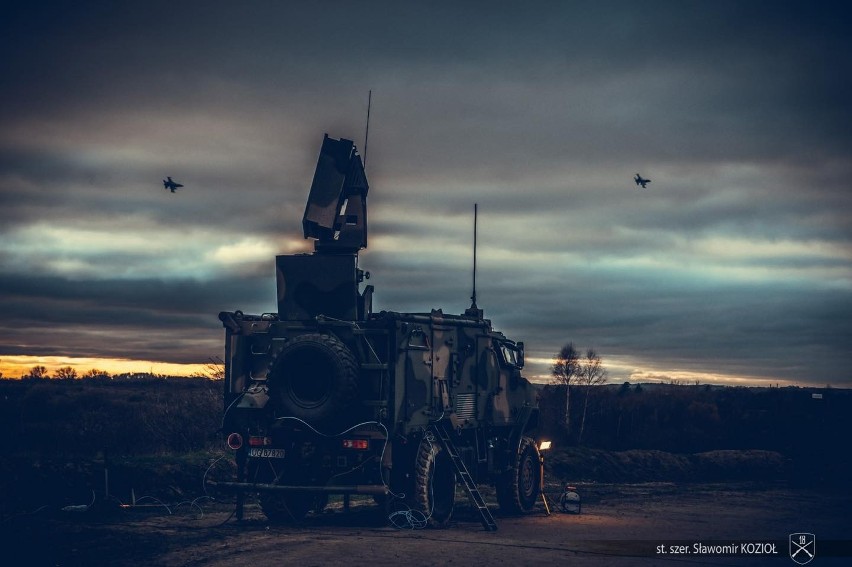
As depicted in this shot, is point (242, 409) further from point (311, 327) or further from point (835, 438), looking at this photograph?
point (835, 438)

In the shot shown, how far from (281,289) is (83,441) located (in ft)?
44.1

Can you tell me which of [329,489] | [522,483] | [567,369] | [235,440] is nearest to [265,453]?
[235,440]

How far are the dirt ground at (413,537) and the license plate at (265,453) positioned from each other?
1.08 metres

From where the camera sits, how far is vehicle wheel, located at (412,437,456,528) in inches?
595

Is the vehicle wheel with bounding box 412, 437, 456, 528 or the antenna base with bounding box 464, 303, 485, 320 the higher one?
the antenna base with bounding box 464, 303, 485, 320

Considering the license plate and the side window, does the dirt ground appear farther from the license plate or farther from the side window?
the side window

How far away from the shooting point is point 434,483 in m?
16.2

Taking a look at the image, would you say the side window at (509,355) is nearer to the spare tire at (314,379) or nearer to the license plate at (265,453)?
the spare tire at (314,379)

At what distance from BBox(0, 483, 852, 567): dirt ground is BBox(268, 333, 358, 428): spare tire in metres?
1.73

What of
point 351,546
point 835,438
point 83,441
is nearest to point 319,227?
point 351,546

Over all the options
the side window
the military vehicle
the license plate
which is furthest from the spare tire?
the side window

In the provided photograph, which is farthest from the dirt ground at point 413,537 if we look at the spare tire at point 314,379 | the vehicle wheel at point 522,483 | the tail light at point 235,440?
the spare tire at point 314,379

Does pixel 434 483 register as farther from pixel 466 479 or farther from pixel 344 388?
pixel 344 388

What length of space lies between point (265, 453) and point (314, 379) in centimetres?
138
